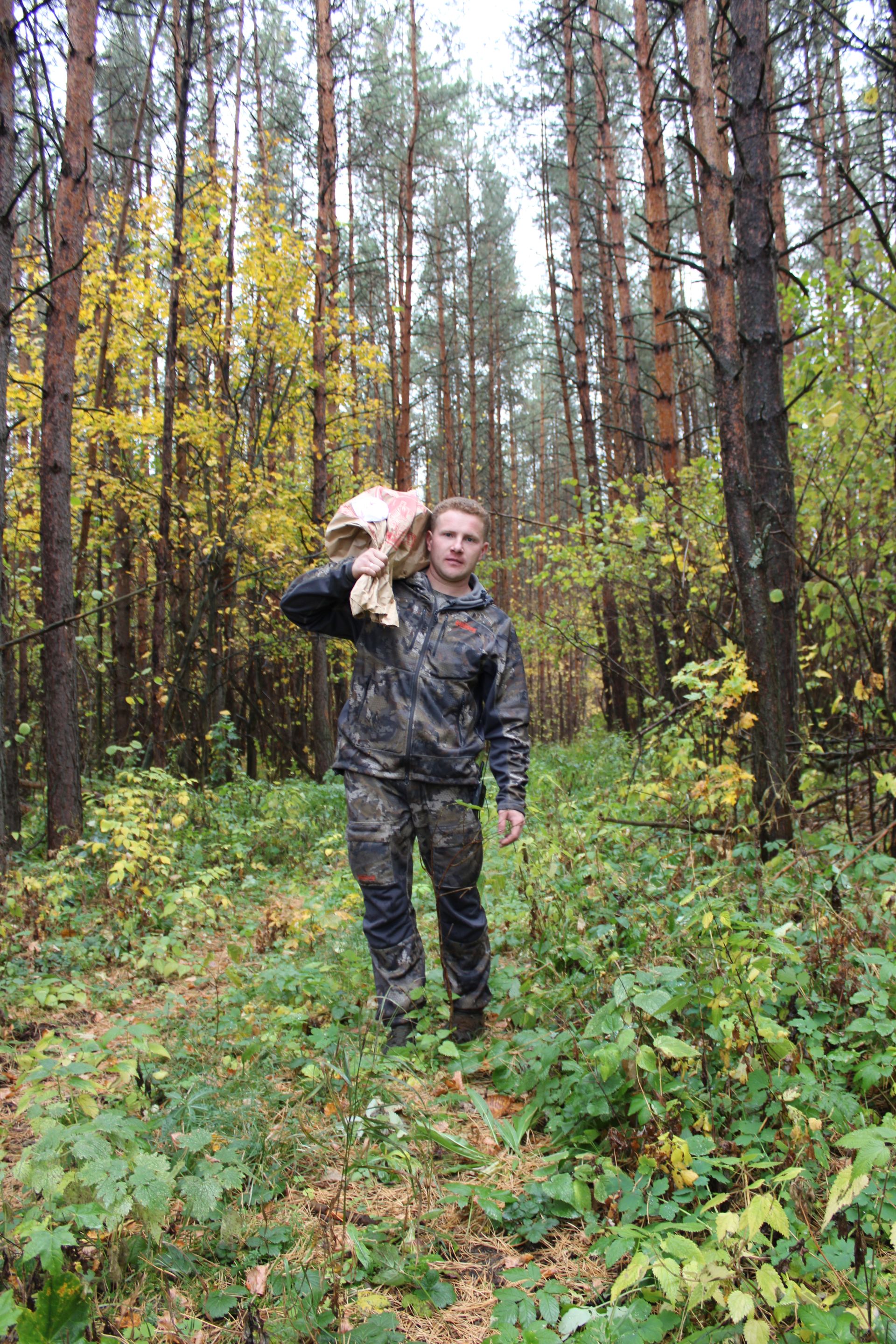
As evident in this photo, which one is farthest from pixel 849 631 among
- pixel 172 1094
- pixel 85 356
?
pixel 85 356

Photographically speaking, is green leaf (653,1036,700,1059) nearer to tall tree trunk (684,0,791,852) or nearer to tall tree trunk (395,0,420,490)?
tall tree trunk (684,0,791,852)

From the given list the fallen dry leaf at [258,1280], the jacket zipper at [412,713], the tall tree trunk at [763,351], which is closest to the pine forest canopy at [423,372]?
the tall tree trunk at [763,351]

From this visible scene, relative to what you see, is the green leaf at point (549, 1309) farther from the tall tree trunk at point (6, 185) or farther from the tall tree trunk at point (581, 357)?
the tall tree trunk at point (581, 357)

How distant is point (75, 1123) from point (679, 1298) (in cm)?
148

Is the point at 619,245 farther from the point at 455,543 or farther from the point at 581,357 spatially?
the point at 455,543

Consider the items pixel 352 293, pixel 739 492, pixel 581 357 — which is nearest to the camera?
pixel 739 492

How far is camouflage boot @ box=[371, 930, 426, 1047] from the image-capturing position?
322 cm

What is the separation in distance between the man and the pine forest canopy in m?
1.69

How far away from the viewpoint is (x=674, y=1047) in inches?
89.2

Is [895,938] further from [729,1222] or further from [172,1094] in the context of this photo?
[172,1094]

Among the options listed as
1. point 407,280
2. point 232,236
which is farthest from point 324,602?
point 407,280

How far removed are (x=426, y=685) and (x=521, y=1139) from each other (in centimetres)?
161

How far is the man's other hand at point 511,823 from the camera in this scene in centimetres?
332

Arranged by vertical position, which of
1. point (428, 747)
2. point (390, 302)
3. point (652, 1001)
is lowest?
point (652, 1001)
